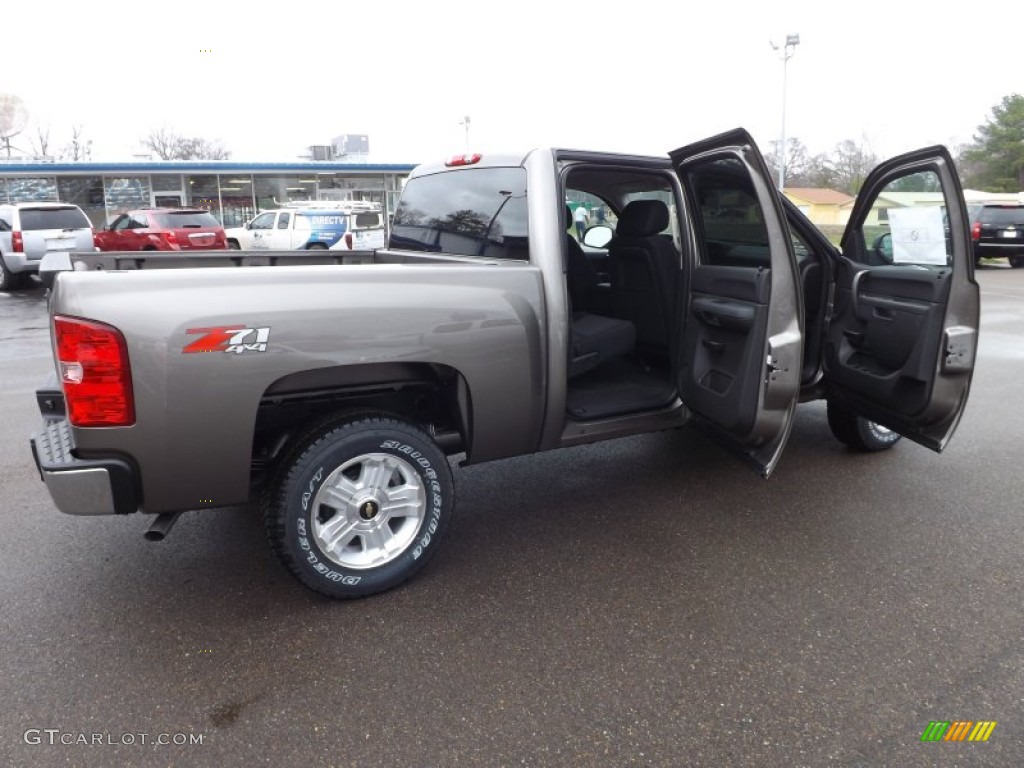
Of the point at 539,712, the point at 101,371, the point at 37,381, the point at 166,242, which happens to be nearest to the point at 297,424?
the point at 101,371

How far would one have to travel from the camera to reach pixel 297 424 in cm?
316

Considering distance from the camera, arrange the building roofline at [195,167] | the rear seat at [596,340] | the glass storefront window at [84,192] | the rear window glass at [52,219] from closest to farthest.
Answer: the rear seat at [596,340]
the rear window glass at [52,219]
the building roofline at [195,167]
the glass storefront window at [84,192]

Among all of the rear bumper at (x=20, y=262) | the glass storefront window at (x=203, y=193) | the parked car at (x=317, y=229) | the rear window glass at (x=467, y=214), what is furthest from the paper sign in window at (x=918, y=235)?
the glass storefront window at (x=203, y=193)

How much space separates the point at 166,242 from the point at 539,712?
16774 mm

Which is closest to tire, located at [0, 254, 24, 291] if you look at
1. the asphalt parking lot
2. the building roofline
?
the asphalt parking lot

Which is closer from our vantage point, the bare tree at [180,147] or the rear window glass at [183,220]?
the rear window glass at [183,220]

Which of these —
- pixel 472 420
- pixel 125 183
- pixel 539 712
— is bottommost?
pixel 539 712

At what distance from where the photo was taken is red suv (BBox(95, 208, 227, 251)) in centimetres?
1652

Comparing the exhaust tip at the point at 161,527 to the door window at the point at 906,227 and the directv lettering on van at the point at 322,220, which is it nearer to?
the door window at the point at 906,227

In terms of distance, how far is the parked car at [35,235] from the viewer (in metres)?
14.4

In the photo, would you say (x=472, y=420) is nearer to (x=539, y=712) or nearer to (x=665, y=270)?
(x=539, y=712)

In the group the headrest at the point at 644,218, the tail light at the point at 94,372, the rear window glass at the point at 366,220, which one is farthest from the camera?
the rear window glass at the point at 366,220

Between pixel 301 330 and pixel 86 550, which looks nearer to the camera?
pixel 301 330

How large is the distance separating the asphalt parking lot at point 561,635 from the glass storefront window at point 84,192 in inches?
1300
